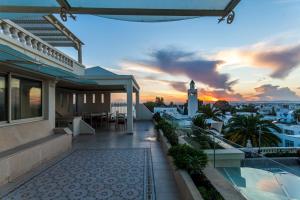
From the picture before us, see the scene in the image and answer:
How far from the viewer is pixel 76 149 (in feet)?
25.3

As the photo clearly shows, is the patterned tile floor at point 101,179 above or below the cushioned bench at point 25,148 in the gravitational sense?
below

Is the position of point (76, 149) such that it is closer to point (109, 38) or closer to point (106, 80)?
point (106, 80)

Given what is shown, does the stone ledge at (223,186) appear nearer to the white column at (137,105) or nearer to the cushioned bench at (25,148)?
the cushioned bench at (25,148)

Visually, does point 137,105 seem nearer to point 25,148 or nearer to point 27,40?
point 27,40

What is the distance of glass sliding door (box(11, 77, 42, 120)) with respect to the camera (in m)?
6.39

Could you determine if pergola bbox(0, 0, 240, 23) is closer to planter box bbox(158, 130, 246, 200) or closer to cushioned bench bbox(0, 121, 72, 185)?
planter box bbox(158, 130, 246, 200)

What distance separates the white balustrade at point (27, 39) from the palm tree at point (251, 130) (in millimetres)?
12564

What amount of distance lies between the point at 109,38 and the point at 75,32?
3085 mm

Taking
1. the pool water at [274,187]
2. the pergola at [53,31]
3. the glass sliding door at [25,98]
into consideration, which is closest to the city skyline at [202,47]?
the pergola at [53,31]

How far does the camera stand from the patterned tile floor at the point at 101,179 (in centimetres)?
391

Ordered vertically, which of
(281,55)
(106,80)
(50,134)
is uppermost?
(281,55)

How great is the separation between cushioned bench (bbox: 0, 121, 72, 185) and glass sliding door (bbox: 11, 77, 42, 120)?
43 cm

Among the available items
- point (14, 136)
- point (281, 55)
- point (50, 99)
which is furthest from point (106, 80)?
point (281, 55)

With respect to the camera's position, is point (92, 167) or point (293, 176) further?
point (92, 167)
